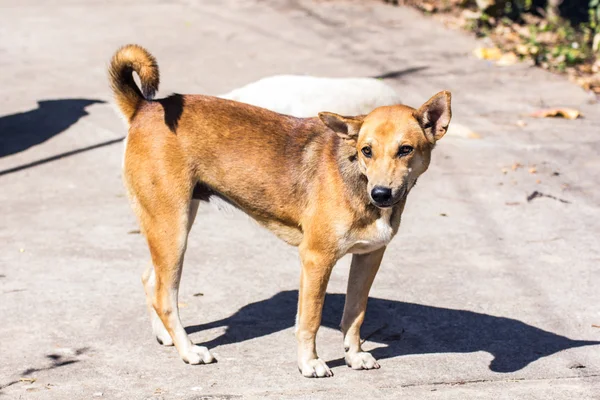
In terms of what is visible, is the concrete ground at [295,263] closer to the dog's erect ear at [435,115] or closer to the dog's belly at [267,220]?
the dog's belly at [267,220]

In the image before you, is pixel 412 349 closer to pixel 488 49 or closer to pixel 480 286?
pixel 480 286

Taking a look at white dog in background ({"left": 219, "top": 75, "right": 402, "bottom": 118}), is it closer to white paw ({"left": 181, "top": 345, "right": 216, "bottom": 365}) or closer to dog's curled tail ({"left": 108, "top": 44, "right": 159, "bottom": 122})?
dog's curled tail ({"left": 108, "top": 44, "right": 159, "bottom": 122})

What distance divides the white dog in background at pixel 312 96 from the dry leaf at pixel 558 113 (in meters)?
1.92

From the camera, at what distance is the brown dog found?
4809 mm

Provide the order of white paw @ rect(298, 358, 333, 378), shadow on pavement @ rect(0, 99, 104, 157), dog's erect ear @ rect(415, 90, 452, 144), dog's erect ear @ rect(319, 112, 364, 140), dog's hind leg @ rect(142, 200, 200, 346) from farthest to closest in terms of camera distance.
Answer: shadow on pavement @ rect(0, 99, 104, 157) → dog's hind leg @ rect(142, 200, 200, 346) → white paw @ rect(298, 358, 333, 378) → dog's erect ear @ rect(319, 112, 364, 140) → dog's erect ear @ rect(415, 90, 452, 144)

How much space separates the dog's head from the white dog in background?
4.13m

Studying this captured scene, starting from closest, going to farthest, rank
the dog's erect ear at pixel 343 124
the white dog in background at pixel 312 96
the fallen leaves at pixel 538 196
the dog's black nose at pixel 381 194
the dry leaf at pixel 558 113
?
the dog's black nose at pixel 381 194 → the dog's erect ear at pixel 343 124 → the fallen leaves at pixel 538 196 → the white dog in background at pixel 312 96 → the dry leaf at pixel 558 113

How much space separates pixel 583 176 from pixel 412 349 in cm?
392

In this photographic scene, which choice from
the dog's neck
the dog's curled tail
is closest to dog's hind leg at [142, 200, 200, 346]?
the dog's curled tail

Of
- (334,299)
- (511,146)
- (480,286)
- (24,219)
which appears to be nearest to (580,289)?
(480,286)

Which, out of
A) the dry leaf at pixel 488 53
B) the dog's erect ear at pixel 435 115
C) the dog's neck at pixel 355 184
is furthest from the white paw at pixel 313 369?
the dry leaf at pixel 488 53

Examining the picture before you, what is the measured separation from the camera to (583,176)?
8531 millimetres

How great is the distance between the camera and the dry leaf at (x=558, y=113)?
10188 millimetres

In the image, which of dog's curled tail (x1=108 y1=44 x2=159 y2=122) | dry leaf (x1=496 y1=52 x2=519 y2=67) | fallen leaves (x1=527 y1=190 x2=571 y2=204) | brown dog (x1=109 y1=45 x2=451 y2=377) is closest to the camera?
brown dog (x1=109 y1=45 x2=451 y2=377)
